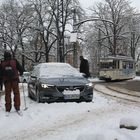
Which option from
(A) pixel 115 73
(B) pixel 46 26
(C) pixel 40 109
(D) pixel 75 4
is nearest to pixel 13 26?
(B) pixel 46 26

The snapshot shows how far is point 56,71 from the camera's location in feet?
50.0

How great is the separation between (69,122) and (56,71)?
5.23m

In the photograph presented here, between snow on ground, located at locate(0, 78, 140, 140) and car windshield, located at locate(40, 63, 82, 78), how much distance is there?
5.72 feet

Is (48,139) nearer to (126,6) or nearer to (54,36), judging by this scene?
(54,36)

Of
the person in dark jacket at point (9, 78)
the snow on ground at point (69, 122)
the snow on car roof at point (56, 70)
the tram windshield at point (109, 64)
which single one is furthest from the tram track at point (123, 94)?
the tram windshield at point (109, 64)

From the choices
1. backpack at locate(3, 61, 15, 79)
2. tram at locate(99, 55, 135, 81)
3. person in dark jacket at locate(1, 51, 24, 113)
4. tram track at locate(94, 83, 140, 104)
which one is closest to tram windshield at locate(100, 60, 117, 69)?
tram at locate(99, 55, 135, 81)

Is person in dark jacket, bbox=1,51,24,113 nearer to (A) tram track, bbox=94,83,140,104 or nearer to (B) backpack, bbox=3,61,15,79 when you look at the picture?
(B) backpack, bbox=3,61,15,79

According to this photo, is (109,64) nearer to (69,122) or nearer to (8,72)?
(8,72)

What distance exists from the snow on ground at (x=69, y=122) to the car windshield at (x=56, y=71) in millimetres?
1744

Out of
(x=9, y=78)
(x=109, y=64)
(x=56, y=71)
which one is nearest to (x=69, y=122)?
(x=9, y=78)

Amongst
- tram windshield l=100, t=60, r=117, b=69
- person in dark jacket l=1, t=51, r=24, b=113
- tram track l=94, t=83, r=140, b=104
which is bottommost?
tram track l=94, t=83, r=140, b=104

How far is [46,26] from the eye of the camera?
59125 mm

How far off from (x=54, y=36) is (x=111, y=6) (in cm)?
1249

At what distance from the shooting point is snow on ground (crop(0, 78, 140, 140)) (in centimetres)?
745
